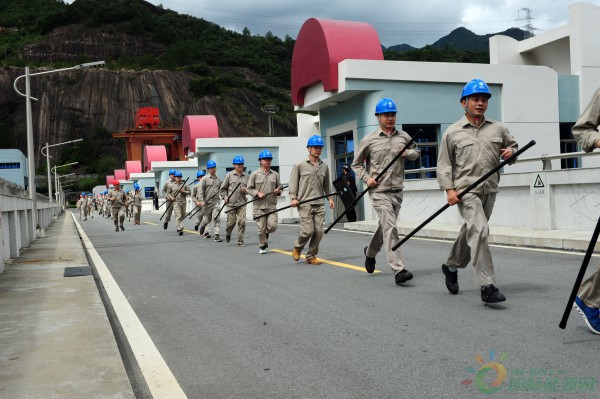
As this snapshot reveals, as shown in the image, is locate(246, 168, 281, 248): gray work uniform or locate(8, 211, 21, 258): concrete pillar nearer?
locate(8, 211, 21, 258): concrete pillar

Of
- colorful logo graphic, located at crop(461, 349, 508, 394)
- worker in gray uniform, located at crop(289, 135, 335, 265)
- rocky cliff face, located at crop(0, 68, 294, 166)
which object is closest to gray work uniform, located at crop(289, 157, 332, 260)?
worker in gray uniform, located at crop(289, 135, 335, 265)

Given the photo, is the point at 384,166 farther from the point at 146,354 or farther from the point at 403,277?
the point at 146,354

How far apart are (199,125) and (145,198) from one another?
31789mm

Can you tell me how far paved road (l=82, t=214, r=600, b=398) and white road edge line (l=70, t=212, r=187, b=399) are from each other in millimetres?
84

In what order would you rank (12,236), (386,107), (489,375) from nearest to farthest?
(489,375), (386,107), (12,236)

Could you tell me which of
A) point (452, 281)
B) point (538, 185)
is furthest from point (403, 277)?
point (538, 185)

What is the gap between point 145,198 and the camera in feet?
242

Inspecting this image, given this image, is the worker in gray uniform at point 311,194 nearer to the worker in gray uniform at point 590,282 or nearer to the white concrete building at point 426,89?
the worker in gray uniform at point 590,282

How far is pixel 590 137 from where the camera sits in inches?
193

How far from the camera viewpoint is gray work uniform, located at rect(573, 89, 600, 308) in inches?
194

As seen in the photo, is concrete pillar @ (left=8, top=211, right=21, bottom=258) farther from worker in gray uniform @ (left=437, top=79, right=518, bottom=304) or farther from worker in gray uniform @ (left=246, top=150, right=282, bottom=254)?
worker in gray uniform @ (left=437, top=79, right=518, bottom=304)

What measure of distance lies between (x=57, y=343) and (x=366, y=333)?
2423 mm

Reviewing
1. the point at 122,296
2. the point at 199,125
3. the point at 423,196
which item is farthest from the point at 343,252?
the point at 199,125

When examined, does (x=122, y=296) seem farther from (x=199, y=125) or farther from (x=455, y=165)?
(x=199, y=125)
